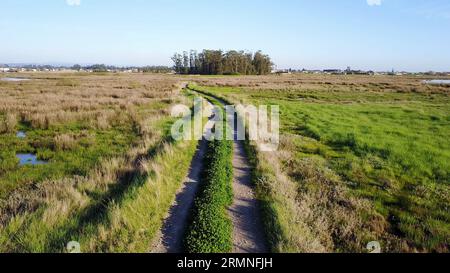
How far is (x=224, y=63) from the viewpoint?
12638cm

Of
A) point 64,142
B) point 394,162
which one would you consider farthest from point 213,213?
point 64,142

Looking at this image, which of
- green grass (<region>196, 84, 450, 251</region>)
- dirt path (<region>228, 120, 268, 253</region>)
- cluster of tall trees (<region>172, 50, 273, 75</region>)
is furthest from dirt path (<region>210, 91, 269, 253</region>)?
cluster of tall trees (<region>172, 50, 273, 75</region>)

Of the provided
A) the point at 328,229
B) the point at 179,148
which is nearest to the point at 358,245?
the point at 328,229

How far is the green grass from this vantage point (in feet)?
27.7

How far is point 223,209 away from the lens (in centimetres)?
799

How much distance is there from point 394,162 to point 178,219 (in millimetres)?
10452

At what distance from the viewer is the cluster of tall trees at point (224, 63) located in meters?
126

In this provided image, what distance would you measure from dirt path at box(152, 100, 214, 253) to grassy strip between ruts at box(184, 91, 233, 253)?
185 millimetres

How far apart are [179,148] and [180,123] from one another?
6708 mm

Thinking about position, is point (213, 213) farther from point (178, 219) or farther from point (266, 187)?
point (266, 187)

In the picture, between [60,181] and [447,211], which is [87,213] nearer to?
[60,181]

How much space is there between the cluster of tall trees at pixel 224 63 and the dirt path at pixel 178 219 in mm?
118317

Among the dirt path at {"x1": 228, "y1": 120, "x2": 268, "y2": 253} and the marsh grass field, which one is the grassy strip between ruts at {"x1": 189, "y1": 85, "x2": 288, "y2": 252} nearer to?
the marsh grass field

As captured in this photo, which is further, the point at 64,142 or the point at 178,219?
the point at 64,142
